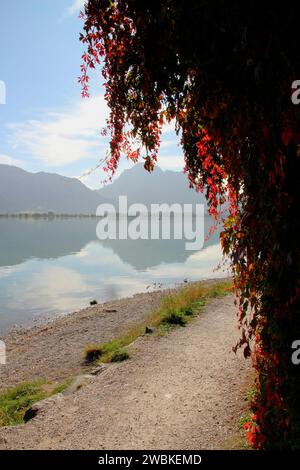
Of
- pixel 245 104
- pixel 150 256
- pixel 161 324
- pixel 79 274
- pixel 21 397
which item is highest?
pixel 245 104

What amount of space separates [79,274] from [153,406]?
4134 centimetres

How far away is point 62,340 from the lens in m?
20.4

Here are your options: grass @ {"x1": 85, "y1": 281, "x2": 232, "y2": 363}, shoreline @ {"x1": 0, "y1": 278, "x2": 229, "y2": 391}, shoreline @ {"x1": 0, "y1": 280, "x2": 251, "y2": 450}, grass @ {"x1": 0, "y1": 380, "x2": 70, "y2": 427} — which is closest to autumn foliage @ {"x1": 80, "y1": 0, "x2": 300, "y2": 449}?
shoreline @ {"x1": 0, "y1": 280, "x2": 251, "y2": 450}

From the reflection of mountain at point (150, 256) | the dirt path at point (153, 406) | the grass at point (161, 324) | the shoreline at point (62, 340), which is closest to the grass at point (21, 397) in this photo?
the shoreline at point (62, 340)

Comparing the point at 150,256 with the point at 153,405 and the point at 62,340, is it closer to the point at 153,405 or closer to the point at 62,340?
the point at 62,340

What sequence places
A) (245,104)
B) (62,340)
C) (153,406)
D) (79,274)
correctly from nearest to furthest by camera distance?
(245,104), (153,406), (62,340), (79,274)

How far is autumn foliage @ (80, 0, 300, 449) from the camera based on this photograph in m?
3.68

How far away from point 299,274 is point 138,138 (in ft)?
9.53

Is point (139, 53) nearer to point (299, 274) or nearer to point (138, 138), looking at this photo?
point (138, 138)

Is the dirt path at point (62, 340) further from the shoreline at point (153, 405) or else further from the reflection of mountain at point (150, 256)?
the reflection of mountain at point (150, 256)

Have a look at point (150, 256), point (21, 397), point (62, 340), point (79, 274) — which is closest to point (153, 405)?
point (21, 397)

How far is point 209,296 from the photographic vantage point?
19672mm

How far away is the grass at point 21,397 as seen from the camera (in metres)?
10.9

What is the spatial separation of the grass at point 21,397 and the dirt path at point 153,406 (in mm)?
1567
